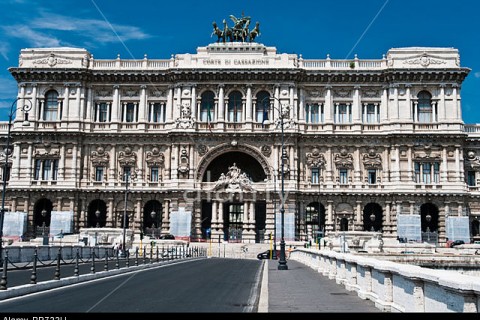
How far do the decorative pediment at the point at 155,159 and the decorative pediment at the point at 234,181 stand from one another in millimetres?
7972

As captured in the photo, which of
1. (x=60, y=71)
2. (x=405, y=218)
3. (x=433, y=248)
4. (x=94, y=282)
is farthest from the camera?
A: (x=60, y=71)

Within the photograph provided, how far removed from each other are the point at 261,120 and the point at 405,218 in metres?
20.7

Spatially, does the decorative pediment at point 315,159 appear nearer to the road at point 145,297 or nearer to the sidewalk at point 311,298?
the sidewalk at point 311,298

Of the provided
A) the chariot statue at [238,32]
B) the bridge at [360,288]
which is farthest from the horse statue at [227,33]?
the bridge at [360,288]

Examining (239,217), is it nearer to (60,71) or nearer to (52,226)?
(52,226)

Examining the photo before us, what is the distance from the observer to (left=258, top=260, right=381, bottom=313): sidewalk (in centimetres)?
1711

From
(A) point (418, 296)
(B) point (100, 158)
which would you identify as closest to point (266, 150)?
(B) point (100, 158)

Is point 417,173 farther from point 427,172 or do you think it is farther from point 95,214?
point 95,214

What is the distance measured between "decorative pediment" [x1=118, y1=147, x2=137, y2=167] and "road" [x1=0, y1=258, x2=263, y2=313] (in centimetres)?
4837

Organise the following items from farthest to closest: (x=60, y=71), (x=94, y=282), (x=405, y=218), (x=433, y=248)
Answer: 1. (x=60, y=71)
2. (x=405, y=218)
3. (x=433, y=248)
4. (x=94, y=282)

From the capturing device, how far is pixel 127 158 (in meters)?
75.9

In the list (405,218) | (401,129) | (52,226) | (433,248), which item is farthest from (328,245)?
(52,226)

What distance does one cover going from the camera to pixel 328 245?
61281 mm

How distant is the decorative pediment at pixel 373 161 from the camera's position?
73.9m
